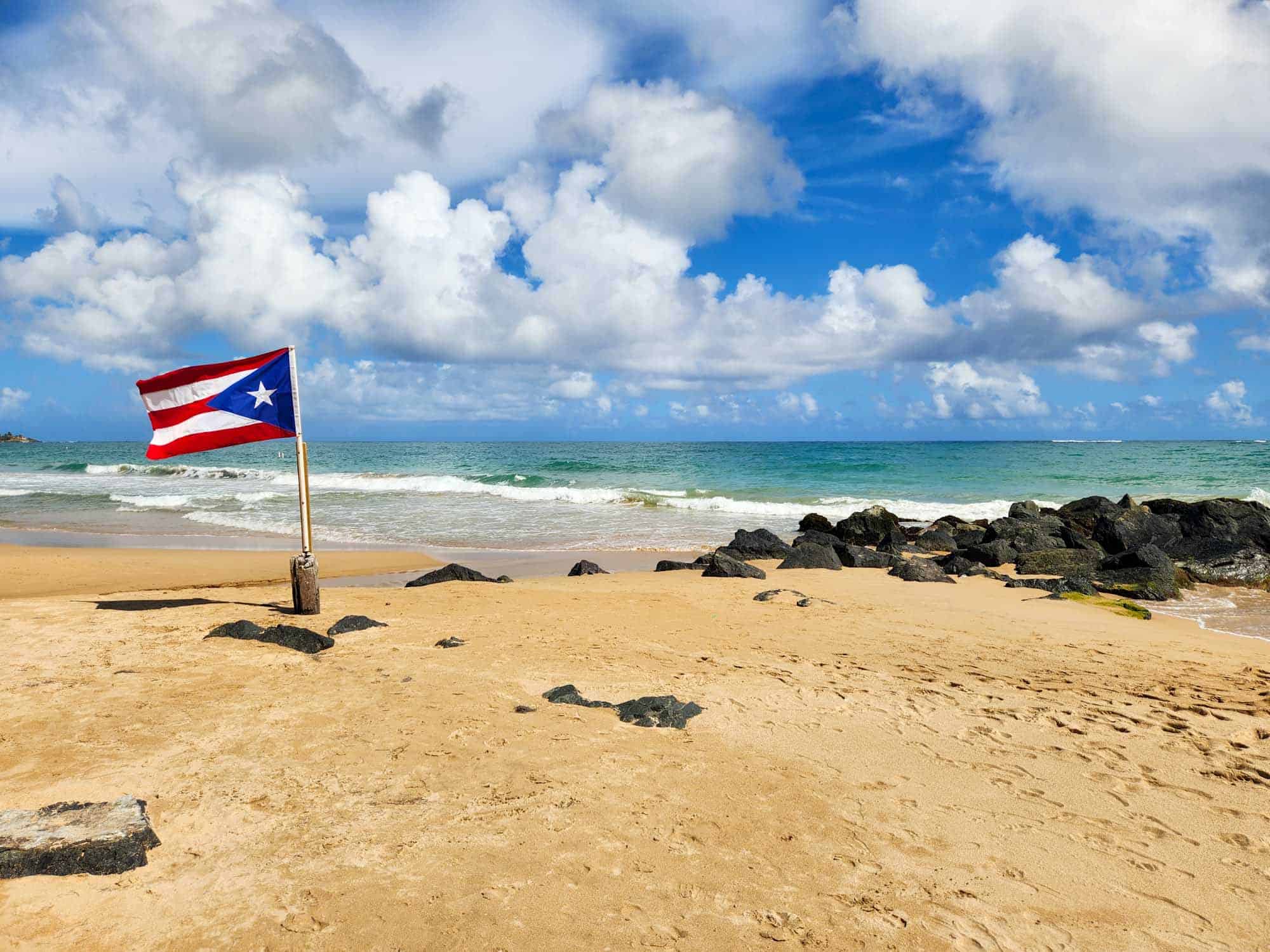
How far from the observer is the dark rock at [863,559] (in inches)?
614

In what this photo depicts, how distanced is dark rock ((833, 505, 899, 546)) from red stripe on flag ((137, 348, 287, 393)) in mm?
15520

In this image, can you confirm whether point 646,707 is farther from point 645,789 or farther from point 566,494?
point 566,494

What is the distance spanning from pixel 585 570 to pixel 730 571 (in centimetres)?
286

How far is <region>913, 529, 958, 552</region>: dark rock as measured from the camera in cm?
1884

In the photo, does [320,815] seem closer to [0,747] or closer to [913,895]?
[0,747]

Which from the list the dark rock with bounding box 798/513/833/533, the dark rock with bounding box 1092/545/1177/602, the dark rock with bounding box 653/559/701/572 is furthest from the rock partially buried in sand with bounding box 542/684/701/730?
the dark rock with bounding box 798/513/833/533

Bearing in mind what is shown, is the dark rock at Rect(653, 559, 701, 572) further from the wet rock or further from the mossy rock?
Answer: the mossy rock

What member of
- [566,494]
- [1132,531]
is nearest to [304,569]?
[1132,531]

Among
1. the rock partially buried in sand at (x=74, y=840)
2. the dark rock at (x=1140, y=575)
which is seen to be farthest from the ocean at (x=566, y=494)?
the rock partially buried in sand at (x=74, y=840)

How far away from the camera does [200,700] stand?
623cm

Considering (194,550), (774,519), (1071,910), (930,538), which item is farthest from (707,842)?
(774,519)

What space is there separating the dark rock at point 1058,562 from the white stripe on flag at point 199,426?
1464 cm

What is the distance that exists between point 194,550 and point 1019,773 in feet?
60.9

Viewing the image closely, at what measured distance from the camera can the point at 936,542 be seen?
18984mm
